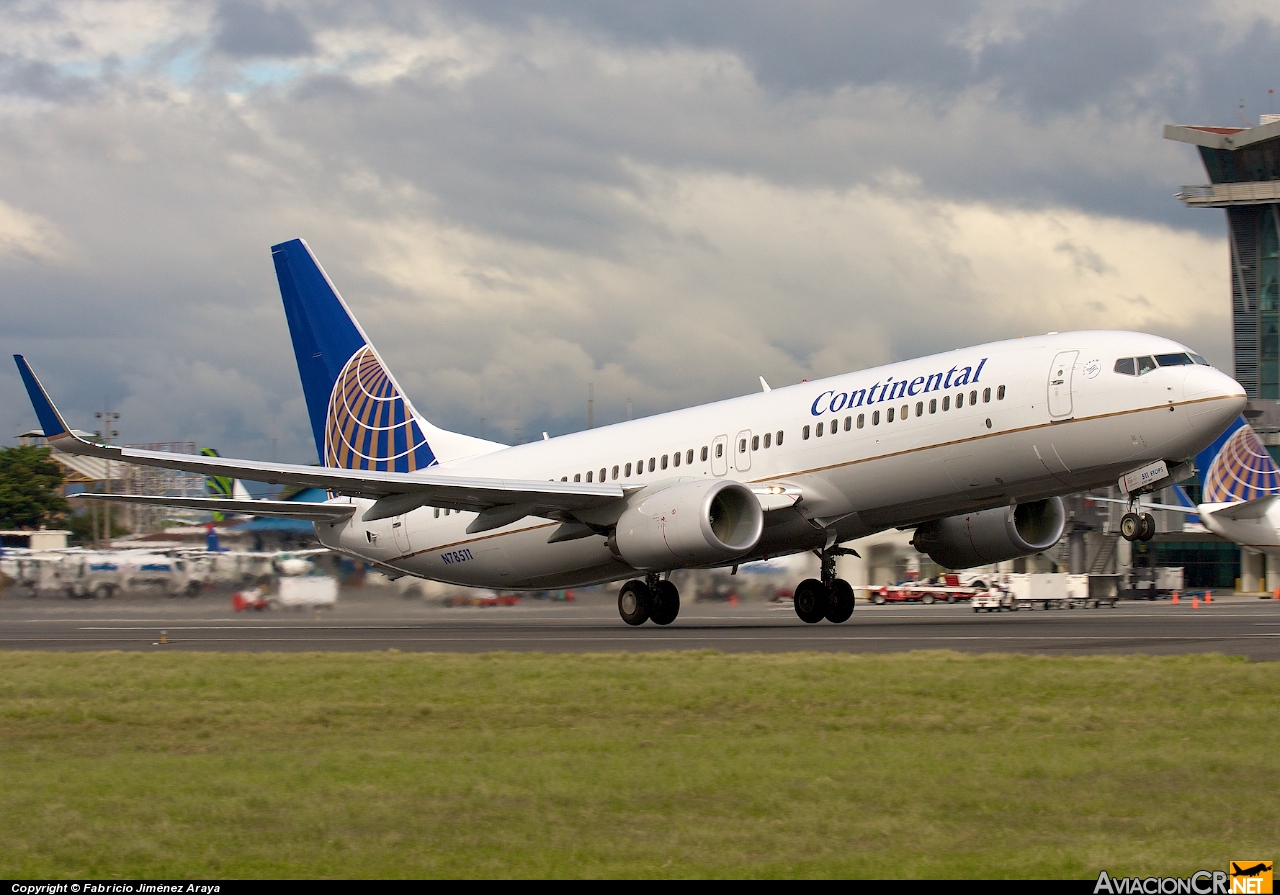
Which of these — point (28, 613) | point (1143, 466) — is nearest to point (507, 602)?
point (28, 613)

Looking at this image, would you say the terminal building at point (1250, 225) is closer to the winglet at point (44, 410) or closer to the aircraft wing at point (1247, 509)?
the aircraft wing at point (1247, 509)

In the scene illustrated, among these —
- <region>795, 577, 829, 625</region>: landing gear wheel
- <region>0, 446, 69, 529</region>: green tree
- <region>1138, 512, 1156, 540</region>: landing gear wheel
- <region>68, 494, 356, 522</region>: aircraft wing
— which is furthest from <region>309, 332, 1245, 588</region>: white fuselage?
<region>0, 446, 69, 529</region>: green tree

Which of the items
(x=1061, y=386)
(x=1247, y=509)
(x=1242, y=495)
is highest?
(x=1061, y=386)

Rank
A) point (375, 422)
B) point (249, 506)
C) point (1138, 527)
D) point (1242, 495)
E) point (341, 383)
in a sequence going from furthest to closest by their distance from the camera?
point (1242, 495)
point (341, 383)
point (375, 422)
point (249, 506)
point (1138, 527)

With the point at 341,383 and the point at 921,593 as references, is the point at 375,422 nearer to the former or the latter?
the point at 341,383

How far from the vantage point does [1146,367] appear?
2439 cm

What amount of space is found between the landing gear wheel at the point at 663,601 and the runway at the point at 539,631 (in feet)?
1.12

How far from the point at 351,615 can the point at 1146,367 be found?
817 inches

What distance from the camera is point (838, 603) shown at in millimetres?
30672

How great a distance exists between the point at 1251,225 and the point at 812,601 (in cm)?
10407

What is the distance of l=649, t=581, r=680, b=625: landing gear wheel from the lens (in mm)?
30375

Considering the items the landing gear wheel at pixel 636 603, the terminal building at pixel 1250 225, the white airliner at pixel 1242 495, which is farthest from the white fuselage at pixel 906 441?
the terminal building at pixel 1250 225

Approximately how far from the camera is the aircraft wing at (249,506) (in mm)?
28053

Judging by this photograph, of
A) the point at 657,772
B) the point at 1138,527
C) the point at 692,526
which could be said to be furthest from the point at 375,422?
the point at 657,772
